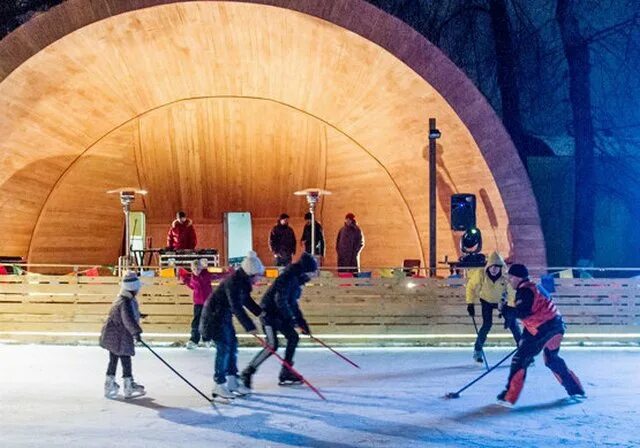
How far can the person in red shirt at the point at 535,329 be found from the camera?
24.1 ft

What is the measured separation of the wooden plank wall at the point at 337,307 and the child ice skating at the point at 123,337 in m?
3.99

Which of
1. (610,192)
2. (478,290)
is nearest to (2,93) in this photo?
(478,290)

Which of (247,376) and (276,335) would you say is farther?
(276,335)

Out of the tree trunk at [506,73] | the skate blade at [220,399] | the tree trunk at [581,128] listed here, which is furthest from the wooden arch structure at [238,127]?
the skate blade at [220,399]

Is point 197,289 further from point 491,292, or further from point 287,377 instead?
point 491,292

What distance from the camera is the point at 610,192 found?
66.6 ft

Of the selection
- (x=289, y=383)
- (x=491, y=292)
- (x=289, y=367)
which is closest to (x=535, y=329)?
(x=491, y=292)

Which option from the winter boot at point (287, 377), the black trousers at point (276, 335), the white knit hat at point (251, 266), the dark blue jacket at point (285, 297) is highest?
the white knit hat at point (251, 266)

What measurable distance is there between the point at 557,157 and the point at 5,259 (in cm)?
1524

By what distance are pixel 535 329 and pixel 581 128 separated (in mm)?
13507

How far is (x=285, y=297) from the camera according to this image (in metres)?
8.21

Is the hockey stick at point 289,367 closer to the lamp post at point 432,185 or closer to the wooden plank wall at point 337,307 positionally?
the wooden plank wall at point 337,307

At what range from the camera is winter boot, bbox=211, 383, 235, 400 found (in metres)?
7.55

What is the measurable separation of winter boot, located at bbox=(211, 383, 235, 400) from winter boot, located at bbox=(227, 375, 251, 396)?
19 cm
